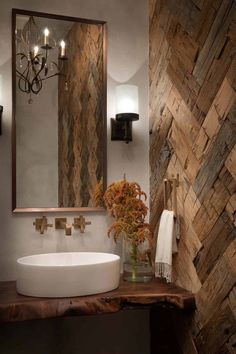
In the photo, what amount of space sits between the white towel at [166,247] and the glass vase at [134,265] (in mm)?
80

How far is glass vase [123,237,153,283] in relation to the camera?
2.14m

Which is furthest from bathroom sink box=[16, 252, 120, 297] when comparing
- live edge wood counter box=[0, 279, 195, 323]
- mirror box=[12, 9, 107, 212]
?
mirror box=[12, 9, 107, 212]

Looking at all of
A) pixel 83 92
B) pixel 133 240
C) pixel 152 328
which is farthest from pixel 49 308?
pixel 83 92

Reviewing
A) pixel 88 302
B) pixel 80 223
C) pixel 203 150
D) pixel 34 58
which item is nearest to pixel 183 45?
pixel 203 150

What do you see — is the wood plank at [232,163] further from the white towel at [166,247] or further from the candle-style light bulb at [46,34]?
the candle-style light bulb at [46,34]

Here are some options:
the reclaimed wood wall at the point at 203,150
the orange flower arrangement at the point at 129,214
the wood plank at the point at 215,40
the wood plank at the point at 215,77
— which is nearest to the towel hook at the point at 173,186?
the reclaimed wood wall at the point at 203,150

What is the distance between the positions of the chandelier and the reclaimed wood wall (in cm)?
63

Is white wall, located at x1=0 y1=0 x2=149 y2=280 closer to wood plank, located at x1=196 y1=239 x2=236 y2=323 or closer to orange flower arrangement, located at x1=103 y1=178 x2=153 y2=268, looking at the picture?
orange flower arrangement, located at x1=103 y1=178 x2=153 y2=268

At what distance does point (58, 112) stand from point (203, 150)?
0.92 metres

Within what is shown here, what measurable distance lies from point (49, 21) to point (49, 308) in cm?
160

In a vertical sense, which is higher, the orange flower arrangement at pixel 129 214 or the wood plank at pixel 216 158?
the wood plank at pixel 216 158

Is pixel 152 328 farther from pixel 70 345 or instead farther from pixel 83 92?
pixel 83 92

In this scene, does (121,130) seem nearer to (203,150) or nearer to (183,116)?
(183,116)

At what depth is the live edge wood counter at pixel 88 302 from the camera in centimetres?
169
